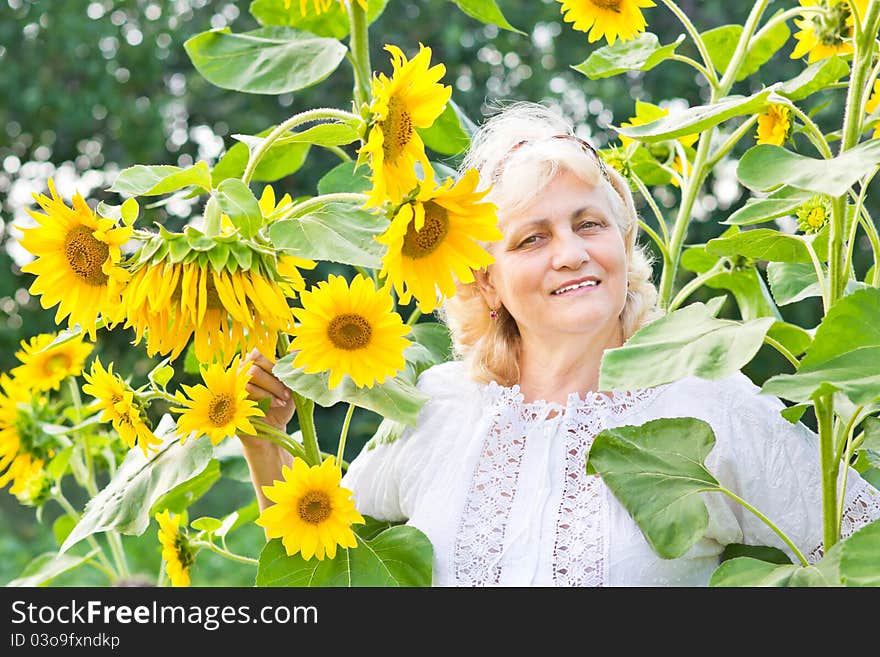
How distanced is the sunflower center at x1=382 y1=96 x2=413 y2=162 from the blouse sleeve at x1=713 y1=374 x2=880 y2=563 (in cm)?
38

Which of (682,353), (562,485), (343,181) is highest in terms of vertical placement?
(343,181)

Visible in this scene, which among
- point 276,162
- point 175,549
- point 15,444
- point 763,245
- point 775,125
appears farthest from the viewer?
point 15,444

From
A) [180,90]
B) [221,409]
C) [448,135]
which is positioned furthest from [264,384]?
[180,90]

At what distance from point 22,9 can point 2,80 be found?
317 mm

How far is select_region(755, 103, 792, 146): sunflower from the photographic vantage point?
3.55 feet

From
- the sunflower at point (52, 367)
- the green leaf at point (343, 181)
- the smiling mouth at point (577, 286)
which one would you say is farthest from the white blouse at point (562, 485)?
the sunflower at point (52, 367)

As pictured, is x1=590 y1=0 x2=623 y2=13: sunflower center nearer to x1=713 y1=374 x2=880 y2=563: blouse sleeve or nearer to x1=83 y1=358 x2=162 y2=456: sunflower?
x1=713 y1=374 x2=880 y2=563: blouse sleeve

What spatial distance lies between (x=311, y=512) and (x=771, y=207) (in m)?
0.45

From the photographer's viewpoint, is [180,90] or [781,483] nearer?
[781,483]

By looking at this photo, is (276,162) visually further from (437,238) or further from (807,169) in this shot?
(807,169)

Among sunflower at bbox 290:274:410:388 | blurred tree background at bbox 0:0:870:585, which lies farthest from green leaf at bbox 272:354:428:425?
blurred tree background at bbox 0:0:870:585

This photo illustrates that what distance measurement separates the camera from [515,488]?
3.71ft
